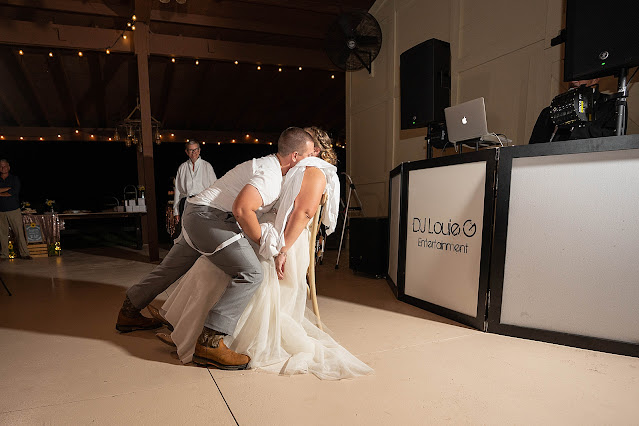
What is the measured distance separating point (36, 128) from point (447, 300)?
39.5 ft

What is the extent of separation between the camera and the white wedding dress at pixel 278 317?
5.93ft

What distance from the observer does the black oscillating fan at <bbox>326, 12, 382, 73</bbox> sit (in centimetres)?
462

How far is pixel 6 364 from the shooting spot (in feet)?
6.23

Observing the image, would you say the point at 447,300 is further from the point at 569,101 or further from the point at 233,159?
the point at 233,159

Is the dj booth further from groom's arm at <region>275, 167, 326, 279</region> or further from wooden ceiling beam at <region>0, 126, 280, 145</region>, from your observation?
wooden ceiling beam at <region>0, 126, 280, 145</region>

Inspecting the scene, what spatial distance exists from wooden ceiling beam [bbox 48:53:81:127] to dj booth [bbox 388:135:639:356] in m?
7.72

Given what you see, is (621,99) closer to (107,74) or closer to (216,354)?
(216,354)

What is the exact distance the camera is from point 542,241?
2119mm

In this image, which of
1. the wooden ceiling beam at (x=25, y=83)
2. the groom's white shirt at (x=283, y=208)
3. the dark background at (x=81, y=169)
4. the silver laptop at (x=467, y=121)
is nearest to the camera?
the groom's white shirt at (x=283, y=208)

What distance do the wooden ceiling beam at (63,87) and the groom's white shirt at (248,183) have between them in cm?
681

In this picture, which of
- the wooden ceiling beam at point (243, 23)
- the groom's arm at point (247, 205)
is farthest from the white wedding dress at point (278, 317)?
the wooden ceiling beam at point (243, 23)

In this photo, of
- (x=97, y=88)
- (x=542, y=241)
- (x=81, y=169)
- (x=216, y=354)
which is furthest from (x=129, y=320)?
(x=81, y=169)

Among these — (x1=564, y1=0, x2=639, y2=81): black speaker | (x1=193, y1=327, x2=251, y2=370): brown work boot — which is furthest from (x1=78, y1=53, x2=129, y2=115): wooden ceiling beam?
(x1=564, y1=0, x2=639, y2=81): black speaker

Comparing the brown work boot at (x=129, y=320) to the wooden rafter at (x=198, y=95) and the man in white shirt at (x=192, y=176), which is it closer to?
the man in white shirt at (x=192, y=176)
